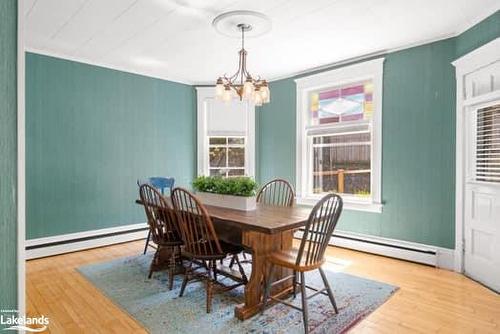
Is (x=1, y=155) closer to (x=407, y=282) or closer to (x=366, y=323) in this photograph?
(x=366, y=323)

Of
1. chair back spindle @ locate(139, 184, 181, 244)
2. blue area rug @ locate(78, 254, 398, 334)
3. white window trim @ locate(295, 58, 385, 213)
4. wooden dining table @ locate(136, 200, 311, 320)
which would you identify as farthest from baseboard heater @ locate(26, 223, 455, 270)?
chair back spindle @ locate(139, 184, 181, 244)

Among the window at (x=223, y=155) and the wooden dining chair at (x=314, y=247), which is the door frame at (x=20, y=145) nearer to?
the wooden dining chair at (x=314, y=247)

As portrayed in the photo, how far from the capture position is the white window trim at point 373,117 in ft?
12.7

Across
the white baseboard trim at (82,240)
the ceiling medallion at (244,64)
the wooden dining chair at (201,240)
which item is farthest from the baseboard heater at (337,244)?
the ceiling medallion at (244,64)

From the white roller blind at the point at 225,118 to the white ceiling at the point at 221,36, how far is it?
0.94 metres

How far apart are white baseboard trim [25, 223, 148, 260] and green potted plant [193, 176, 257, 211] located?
1.94 meters

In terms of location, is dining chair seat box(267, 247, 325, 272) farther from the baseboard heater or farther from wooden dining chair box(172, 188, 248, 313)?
the baseboard heater

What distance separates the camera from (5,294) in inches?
42.5

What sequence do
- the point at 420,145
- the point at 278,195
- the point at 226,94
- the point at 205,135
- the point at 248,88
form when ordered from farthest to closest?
the point at 205,135, the point at 278,195, the point at 420,145, the point at 226,94, the point at 248,88

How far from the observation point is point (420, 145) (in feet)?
11.5

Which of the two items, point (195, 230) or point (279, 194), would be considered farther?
point (279, 194)

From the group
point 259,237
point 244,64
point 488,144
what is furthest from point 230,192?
point 488,144

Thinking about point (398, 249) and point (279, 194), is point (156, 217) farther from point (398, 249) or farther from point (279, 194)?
point (398, 249)

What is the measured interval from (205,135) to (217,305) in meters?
3.26
